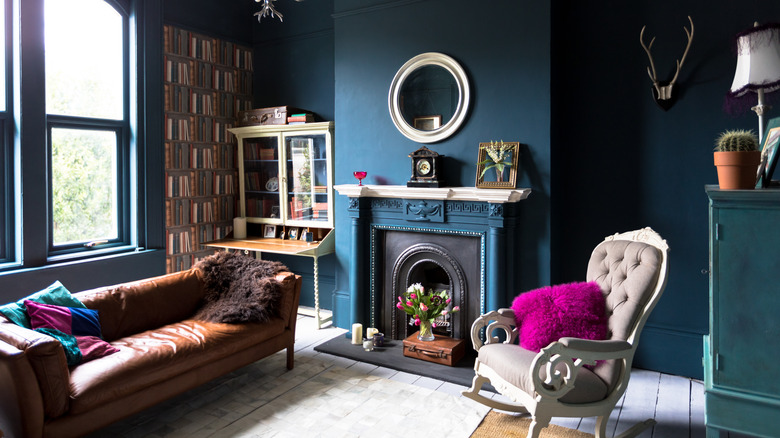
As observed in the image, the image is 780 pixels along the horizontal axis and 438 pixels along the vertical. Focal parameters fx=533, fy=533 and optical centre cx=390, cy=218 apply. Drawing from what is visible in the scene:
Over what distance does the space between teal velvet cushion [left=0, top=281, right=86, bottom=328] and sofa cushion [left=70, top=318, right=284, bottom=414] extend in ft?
1.22

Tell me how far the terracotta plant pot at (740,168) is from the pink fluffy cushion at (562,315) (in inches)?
39.0

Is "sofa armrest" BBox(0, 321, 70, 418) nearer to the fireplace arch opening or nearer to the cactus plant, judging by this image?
the fireplace arch opening

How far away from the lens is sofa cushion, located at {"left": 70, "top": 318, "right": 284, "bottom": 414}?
8.70 feet

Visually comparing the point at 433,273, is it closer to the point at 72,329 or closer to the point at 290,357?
the point at 290,357

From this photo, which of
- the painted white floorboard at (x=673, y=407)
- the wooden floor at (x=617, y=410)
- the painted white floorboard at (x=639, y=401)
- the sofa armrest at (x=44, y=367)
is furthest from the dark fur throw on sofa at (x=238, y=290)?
the painted white floorboard at (x=673, y=407)

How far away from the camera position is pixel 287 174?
5.32 metres

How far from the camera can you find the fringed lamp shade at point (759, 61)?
2.53 meters

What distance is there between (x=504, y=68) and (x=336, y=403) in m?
2.68

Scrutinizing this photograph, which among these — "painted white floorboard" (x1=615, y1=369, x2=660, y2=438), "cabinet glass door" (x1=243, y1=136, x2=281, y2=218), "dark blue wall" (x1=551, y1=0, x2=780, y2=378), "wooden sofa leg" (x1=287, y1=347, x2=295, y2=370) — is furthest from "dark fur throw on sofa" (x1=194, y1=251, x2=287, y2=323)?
"painted white floorboard" (x1=615, y1=369, x2=660, y2=438)

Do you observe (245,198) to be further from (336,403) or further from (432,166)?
(336,403)

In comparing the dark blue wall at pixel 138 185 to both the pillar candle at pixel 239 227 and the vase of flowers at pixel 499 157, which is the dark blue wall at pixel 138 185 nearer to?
the pillar candle at pixel 239 227

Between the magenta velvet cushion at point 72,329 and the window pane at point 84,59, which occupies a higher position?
the window pane at point 84,59

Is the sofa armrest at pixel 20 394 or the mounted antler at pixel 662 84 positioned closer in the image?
the sofa armrest at pixel 20 394

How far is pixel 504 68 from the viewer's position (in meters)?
4.02
